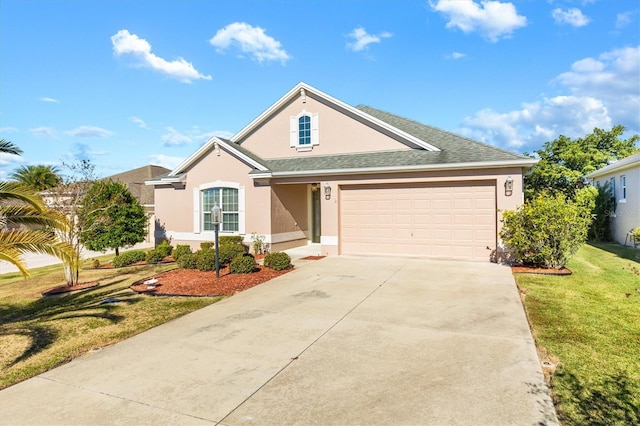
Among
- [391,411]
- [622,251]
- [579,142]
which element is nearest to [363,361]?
[391,411]

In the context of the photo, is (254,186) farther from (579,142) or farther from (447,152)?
(579,142)

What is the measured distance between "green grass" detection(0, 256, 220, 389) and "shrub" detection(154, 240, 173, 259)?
12.2 ft

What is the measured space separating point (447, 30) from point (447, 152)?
6961mm

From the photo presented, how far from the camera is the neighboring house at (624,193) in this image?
1473 cm

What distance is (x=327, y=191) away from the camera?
13.1 m

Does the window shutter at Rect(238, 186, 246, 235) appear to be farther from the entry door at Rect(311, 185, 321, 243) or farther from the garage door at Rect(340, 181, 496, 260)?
the garage door at Rect(340, 181, 496, 260)

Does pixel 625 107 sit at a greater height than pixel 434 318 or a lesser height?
greater

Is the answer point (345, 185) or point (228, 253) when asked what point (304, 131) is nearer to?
point (345, 185)

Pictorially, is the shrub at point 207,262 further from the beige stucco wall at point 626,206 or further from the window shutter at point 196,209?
the beige stucco wall at point 626,206

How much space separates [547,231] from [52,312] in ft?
39.7

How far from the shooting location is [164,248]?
14875 millimetres

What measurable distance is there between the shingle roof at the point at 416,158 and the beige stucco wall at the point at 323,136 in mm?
391

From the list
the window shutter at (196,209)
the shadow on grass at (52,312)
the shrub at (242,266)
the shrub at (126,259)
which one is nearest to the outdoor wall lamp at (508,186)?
the shrub at (242,266)

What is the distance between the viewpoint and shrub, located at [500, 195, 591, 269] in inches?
381
